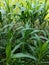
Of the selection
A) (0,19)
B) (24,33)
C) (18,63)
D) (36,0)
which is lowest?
(18,63)

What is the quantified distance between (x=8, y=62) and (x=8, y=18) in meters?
0.88

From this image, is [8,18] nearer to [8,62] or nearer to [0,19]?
[0,19]

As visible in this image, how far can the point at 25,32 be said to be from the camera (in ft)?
7.20

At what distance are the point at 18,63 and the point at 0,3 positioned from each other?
134 cm

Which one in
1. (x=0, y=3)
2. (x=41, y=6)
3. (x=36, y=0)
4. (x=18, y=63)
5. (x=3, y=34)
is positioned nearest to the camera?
(x=18, y=63)

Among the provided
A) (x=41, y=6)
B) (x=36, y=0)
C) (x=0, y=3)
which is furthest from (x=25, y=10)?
(x=0, y=3)

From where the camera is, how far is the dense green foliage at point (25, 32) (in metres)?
2.14

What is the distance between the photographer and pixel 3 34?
245 centimetres

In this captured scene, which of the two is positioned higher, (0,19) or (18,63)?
(0,19)

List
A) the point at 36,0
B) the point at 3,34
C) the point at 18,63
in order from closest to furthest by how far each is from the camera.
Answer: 1. the point at 18,63
2. the point at 3,34
3. the point at 36,0

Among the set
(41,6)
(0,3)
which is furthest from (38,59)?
(0,3)

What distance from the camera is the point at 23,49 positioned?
2240mm

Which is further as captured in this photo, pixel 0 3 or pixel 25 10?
pixel 0 3

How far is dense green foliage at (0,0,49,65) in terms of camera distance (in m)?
2.14
